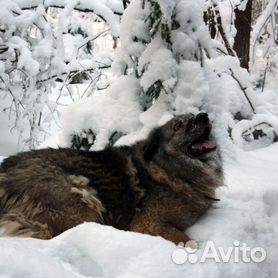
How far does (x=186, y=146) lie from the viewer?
4699 mm

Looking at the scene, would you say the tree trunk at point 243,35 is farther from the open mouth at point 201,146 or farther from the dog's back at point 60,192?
the dog's back at point 60,192

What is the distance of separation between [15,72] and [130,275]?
25.0 ft

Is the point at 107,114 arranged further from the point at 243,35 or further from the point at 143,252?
the point at 243,35

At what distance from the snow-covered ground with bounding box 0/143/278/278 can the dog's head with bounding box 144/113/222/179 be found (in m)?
0.66

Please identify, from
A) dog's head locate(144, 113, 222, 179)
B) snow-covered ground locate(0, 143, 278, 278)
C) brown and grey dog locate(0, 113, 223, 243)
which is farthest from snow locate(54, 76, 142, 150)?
snow-covered ground locate(0, 143, 278, 278)

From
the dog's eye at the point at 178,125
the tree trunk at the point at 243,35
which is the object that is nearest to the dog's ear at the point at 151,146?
the dog's eye at the point at 178,125

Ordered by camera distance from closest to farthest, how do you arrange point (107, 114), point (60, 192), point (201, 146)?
point (60, 192), point (201, 146), point (107, 114)

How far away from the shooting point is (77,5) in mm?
8727

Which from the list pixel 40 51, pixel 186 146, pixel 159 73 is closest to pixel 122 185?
pixel 186 146

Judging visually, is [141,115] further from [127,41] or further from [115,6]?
[115,6]

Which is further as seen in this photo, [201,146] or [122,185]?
[201,146]

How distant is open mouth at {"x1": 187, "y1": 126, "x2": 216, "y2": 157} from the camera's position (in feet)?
15.4

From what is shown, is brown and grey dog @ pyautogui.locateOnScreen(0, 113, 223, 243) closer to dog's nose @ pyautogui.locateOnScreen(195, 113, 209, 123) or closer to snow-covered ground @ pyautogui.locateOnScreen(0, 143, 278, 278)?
dog's nose @ pyautogui.locateOnScreen(195, 113, 209, 123)

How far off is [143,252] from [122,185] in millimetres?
1776
